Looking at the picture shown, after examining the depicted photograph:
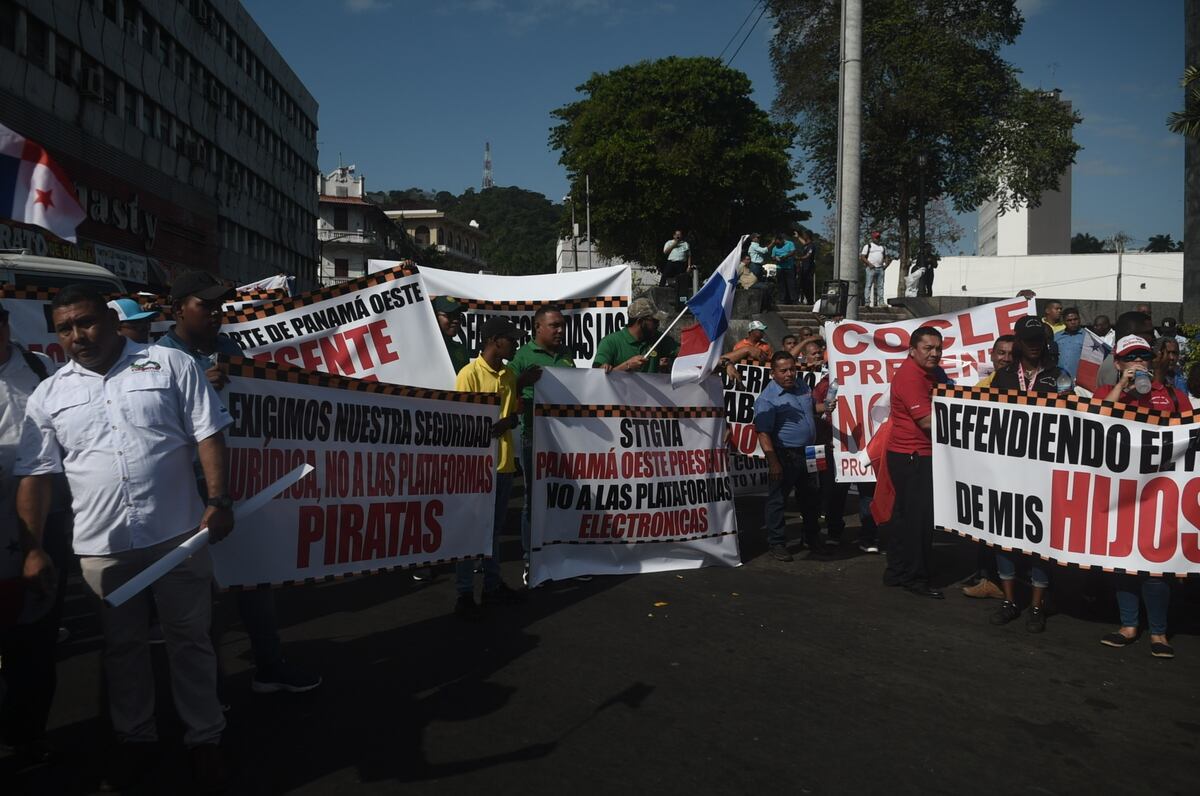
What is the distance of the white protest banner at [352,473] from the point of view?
16.5 ft

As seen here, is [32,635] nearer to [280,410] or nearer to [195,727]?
[195,727]

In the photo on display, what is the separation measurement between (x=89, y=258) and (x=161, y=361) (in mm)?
23553

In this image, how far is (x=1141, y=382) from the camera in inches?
241

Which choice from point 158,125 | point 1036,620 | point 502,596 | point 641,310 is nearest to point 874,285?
point 641,310

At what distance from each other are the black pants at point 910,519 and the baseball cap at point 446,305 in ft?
13.9

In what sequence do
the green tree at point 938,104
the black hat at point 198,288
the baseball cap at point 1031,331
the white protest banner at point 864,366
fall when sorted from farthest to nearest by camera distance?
the green tree at point 938,104, the white protest banner at point 864,366, the baseball cap at point 1031,331, the black hat at point 198,288

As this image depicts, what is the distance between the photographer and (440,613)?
6.58 m

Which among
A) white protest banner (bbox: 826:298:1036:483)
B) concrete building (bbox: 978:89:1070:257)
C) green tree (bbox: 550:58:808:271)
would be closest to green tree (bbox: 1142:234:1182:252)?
concrete building (bbox: 978:89:1070:257)

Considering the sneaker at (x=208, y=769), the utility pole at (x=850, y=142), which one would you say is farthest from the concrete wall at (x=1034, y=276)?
the sneaker at (x=208, y=769)

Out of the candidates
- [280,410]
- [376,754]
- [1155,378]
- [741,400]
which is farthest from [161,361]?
[741,400]

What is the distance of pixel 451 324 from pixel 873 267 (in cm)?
1653

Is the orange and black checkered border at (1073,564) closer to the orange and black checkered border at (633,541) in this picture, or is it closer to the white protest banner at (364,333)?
the orange and black checkered border at (633,541)

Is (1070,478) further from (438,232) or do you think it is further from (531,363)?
(438,232)

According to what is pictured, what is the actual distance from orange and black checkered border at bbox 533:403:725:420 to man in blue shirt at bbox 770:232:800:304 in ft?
48.5
